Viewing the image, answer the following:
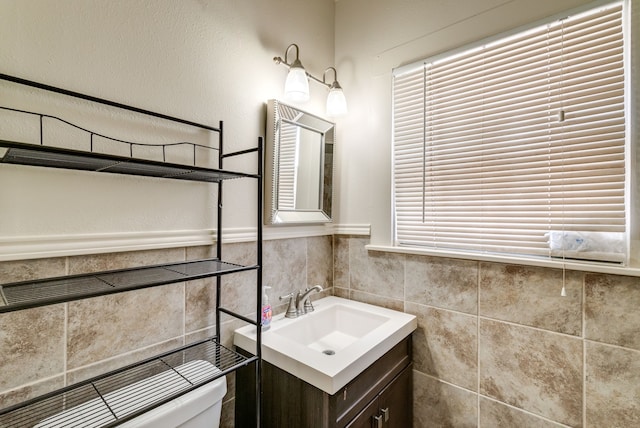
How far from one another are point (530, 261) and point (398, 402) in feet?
2.77

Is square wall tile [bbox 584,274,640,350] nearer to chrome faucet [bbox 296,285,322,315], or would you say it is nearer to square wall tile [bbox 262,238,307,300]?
chrome faucet [bbox 296,285,322,315]

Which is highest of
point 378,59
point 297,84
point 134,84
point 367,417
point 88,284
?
point 378,59

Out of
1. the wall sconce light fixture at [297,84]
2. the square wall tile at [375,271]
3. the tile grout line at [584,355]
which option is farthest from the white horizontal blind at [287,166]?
the tile grout line at [584,355]

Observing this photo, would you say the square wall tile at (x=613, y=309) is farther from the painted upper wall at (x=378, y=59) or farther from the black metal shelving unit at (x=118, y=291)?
the black metal shelving unit at (x=118, y=291)

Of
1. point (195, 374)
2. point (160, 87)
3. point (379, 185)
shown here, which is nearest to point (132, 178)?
point (160, 87)

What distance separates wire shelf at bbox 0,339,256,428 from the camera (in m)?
0.74

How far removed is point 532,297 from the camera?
115 cm

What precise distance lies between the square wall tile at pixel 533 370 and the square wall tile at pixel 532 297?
0.04 metres

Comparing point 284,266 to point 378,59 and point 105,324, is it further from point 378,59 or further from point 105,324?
point 378,59

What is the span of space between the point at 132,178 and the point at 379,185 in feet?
3.78

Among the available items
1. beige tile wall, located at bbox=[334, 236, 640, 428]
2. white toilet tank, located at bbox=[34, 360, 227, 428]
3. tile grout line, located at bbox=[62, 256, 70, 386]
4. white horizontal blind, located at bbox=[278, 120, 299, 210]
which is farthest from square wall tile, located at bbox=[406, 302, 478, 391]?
tile grout line, located at bbox=[62, 256, 70, 386]

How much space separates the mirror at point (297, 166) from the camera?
139 cm

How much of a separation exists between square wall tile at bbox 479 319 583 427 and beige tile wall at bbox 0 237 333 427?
1.06 metres


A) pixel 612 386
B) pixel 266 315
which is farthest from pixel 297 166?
pixel 612 386
